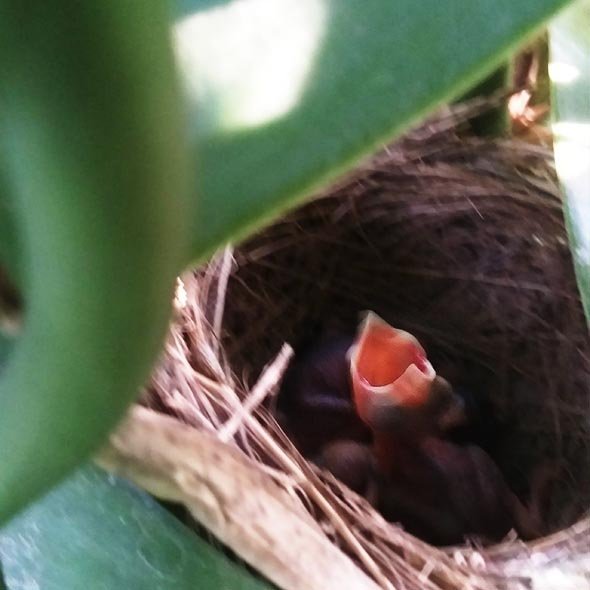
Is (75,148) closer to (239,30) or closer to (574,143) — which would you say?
(239,30)

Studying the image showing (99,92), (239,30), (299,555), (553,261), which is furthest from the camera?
(553,261)

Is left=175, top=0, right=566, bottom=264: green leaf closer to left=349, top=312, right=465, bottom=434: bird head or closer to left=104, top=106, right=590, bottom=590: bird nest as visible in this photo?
left=104, top=106, right=590, bottom=590: bird nest

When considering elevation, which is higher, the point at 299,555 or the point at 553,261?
the point at 553,261

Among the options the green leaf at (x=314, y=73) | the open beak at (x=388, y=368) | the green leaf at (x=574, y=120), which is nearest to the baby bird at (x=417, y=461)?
the open beak at (x=388, y=368)

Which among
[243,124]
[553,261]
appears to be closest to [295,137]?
[243,124]

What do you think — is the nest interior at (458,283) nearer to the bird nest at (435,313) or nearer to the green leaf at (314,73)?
the bird nest at (435,313)

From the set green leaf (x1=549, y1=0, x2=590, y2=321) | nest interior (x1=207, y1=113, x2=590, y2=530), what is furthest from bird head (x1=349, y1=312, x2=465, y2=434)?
green leaf (x1=549, y1=0, x2=590, y2=321)
